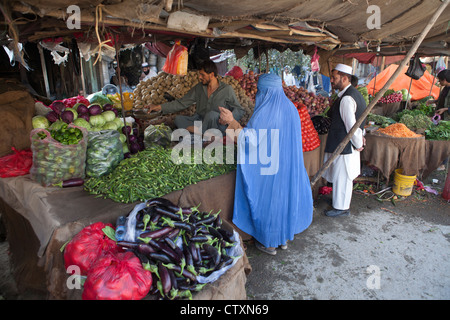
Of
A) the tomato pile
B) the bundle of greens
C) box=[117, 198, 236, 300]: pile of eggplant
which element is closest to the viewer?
box=[117, 198, 236, 300]: pile of eggplant

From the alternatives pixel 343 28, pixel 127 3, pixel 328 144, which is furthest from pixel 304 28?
pixel 127 3

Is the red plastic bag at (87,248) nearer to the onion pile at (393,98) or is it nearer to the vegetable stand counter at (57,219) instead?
the vegetable stand counter at (57,219)

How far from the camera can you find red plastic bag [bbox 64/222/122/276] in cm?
176

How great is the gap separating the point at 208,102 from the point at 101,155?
1.97 metres

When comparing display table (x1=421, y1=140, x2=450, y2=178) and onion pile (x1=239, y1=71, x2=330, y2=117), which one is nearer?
display table (x1=421, y1=140, x2=450, y2=178)

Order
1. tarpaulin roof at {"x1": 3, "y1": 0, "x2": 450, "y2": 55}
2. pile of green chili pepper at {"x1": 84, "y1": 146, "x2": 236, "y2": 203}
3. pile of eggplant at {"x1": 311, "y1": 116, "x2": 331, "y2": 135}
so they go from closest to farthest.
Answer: tarpaulin roof at {"x1": 3, "y1": 0, "x2": 450, "y2": 55} < pile of green chili pepper at {"x1": 84, "y1": 146, "x2": 236, "y2": 203} < pile of eggplant at {"x1": 311, "y1": 116, "x2": 331, "y2": 135}

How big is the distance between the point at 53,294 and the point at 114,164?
4.73 ft

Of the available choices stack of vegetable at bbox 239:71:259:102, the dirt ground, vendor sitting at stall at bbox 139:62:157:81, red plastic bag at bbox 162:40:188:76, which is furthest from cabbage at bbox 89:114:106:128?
vendor sitting at stall at bbox 139:62:157:81

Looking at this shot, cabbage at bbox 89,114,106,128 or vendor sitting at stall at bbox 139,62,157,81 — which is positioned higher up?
vendor sitting at stall at bbox 139,62,157,81

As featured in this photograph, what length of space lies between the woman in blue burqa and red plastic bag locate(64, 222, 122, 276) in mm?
1557

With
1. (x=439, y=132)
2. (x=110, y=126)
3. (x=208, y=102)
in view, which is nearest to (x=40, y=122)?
(x=110, y=126)

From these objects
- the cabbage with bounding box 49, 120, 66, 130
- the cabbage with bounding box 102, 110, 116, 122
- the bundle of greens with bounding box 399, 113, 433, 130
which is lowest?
the bundle of greens with bounding box 399, 113, 433, 130

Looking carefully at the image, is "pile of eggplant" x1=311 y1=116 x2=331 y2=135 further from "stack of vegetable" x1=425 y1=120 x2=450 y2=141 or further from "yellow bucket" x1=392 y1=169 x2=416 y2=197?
"stack of vegetable" x1=425 y1=120 x2=450 y2=141

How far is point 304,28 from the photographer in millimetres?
3832
